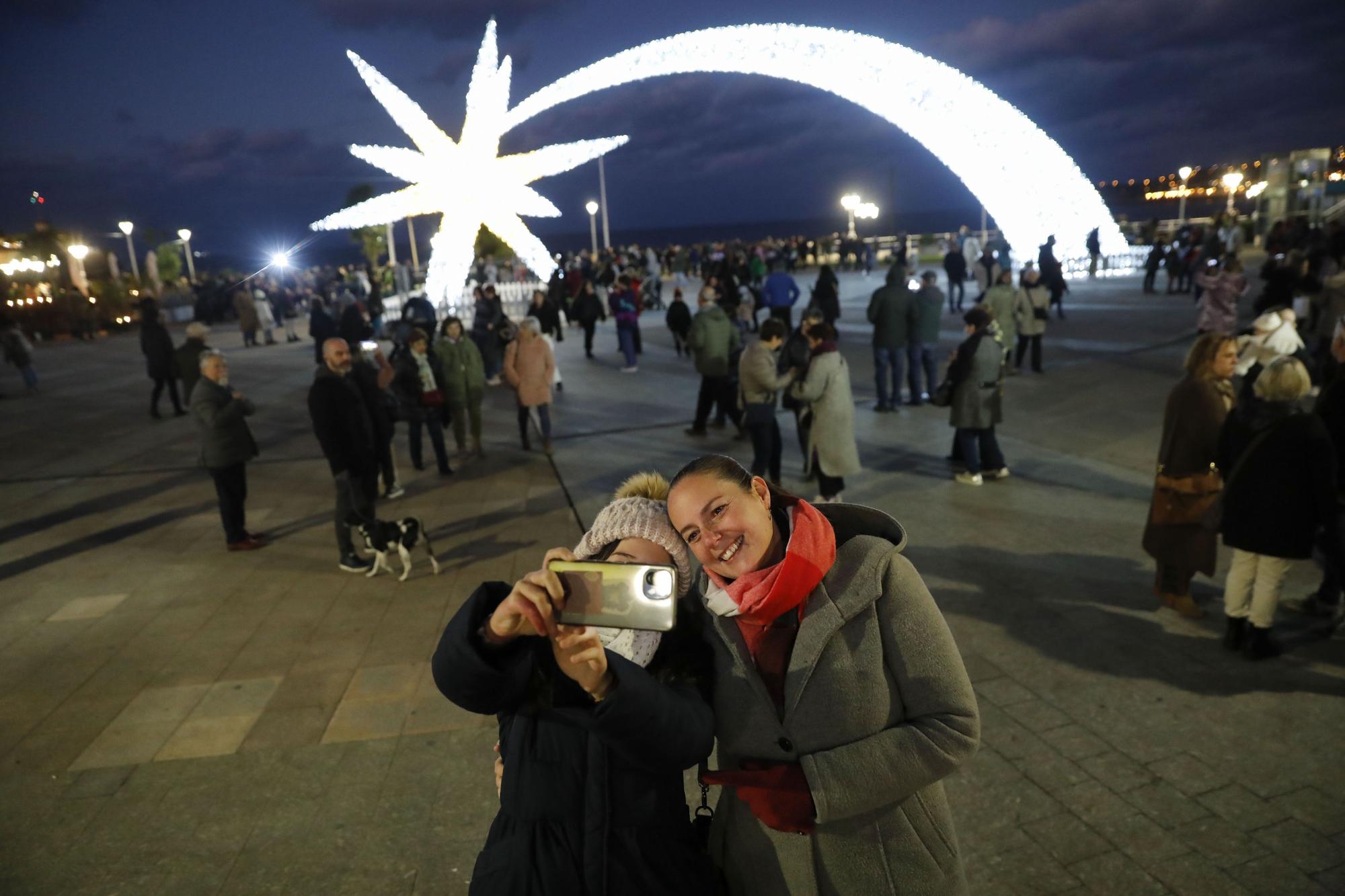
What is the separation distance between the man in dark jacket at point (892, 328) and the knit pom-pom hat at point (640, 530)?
30.4 ft

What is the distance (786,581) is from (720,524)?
0.58 ft

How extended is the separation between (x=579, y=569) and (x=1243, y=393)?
14.6 feet

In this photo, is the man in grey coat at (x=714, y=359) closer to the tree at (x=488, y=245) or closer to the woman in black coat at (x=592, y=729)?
the woman in black coat at (x=592, y=729)

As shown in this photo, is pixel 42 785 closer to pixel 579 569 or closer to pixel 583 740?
pixel 583 740

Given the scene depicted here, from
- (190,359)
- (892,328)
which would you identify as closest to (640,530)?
(892,328)

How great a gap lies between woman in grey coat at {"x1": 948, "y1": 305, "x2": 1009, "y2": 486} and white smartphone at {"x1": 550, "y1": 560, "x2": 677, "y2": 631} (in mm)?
6652

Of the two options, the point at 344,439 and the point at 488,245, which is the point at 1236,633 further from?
the point at 488,245

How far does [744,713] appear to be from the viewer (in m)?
1.68

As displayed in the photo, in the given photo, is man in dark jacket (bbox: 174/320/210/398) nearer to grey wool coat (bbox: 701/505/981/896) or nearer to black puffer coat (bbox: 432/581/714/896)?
black puffer coat (bbox: 432/581/714/896)

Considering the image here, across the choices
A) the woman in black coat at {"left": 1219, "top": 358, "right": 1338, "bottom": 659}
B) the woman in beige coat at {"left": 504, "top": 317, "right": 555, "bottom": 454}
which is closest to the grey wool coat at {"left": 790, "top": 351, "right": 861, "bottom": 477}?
the woman in black coat at {"left": 1219, "top": 358, "right": 1338, "bottom": 659}

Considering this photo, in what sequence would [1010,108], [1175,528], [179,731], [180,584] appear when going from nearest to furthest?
[179,731]
[1175,528]
[180,584]
[1010,108]

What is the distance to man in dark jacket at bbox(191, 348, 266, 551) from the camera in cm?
668

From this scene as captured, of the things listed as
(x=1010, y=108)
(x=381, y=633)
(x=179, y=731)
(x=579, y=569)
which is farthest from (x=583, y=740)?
(x=1010, y=108)

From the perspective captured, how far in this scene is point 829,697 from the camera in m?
1.63
